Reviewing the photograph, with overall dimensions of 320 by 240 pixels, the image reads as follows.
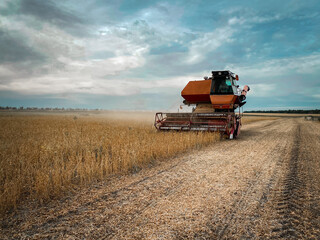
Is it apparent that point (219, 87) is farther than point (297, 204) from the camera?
Yes

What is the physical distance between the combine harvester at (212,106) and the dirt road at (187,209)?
501 cm

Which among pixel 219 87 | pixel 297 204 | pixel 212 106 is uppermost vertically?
pixel 219 87

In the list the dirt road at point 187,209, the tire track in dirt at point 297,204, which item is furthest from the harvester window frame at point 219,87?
the dirt road at point 187,209

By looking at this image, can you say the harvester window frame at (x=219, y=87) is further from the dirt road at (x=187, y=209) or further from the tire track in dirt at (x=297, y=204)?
the dirt road at (x=187, y=209)

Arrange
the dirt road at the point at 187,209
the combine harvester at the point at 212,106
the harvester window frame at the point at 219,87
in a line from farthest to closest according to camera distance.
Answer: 1. the harvester window frame at the point at 219,87
2. the combine harvester at the point at 212,106
3. the dirt road at the point at 187,209

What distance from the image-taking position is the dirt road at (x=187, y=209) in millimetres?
2371

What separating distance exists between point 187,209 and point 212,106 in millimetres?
9214

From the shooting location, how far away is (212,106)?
451 inches

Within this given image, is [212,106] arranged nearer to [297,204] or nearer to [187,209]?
[297,204]

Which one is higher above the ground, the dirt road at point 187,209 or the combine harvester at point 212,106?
the combine harvester at point 212,106

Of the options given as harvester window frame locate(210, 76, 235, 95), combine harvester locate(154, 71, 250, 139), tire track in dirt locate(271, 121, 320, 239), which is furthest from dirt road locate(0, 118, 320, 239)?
harvester window frame locate(210, 76, 235, 95)

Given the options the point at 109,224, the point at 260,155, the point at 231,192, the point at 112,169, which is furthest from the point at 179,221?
the point at 260,155

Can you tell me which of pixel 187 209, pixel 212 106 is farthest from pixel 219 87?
pixel 187 209

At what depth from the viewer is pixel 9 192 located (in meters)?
3.24
